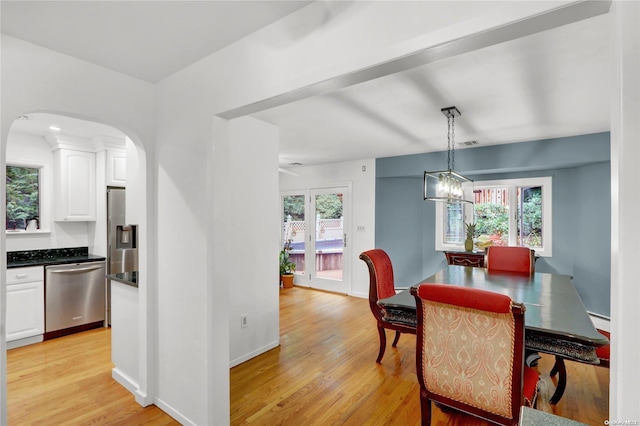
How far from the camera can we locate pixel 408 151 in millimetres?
4949

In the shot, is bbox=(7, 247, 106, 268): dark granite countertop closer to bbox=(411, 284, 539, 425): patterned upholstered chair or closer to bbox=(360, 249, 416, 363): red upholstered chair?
bbox=(360, 249, 416, 363): red upholstered chair

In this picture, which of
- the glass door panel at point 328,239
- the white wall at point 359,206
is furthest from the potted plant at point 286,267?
the white wall at point 359,206

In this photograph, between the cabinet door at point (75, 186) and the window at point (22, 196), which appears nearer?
the window at point (22, 196)

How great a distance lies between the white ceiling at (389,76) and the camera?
164 centimetres

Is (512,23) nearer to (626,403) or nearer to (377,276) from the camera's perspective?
(626,403)

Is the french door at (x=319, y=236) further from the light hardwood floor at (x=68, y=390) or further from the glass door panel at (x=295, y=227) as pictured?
the light hardwood floor at (x=68, y=390)

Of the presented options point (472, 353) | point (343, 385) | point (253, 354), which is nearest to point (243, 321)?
point (253, 354)

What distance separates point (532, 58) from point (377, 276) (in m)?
2.11

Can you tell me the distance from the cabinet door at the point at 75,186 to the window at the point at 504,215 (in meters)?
5.22

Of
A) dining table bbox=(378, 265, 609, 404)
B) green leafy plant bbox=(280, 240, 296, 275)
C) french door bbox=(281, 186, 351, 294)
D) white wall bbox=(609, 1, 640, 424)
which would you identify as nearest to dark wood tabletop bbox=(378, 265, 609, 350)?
dining table bbox=(378, 265, 609, 404)

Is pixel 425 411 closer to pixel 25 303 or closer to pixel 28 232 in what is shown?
pixel 25 303

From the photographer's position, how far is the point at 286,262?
652 centimetres

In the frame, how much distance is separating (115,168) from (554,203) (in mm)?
6110

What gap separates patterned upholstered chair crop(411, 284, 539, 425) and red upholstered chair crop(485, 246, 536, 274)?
201cm
